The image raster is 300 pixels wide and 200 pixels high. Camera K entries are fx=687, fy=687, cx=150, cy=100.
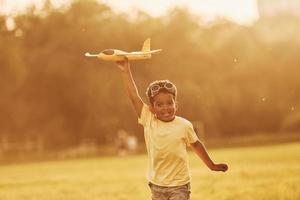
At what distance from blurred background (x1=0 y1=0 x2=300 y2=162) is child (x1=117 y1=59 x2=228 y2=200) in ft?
114

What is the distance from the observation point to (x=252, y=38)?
47969mm

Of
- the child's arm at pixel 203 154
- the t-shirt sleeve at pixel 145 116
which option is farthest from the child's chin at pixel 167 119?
the child's arm at pixel 203 154

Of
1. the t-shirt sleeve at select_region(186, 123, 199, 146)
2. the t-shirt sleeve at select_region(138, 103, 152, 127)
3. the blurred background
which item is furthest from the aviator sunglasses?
the blurred background

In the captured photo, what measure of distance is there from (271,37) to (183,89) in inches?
324

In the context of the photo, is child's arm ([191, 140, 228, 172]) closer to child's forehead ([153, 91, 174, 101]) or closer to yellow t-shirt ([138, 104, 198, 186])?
yellow t-shirt ([138, 104, 198, 186])

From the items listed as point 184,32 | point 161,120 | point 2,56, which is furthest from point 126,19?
point 161,120

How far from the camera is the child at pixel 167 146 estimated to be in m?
5.11

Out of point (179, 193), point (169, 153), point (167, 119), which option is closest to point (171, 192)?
point (179, 193)

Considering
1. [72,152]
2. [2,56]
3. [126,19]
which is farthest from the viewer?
[126,19]

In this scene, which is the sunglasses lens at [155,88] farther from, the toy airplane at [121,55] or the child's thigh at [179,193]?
the child's thigh at [179,193]

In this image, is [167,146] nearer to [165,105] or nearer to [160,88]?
[165,105]

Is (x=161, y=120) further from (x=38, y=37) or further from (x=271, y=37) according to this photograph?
(x=271, y=37)

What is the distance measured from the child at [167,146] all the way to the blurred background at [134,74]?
3473cm

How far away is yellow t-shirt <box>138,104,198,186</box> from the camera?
5121mm
